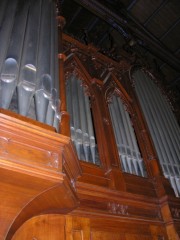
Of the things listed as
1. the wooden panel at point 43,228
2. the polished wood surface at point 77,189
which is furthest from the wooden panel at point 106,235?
the wooden panel at point 43,228

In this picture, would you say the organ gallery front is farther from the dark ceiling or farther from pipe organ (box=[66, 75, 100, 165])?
the dark ceiling

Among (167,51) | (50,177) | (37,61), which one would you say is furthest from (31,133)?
(167,51)

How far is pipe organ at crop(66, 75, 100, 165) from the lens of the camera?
3.50 m

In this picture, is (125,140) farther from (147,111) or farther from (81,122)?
(147,111)

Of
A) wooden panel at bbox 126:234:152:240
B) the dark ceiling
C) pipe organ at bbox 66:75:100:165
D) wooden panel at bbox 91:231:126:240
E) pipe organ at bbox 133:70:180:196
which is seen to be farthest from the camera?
the dark ceiling

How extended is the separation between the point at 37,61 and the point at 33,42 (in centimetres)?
42

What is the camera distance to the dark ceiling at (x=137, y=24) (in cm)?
693

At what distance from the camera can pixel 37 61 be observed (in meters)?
3.06

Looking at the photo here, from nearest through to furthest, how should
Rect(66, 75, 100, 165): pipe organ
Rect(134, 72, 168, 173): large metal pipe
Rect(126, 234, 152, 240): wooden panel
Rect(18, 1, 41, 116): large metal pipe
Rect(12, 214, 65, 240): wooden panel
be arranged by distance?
Rect(12, 214, 65, 240): wooden panel → Rect(18, 1, 41, 116): large metal pipe → Rect(126, 234, 152, 240): wooden panel → Rect(66, 75, 100, 165): pipe organ → Rect(134, 72, 168, 173): large metal pipe

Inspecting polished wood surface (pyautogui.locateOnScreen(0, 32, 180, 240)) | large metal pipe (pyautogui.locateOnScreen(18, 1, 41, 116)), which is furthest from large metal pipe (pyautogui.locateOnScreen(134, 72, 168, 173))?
large metal pipe (pyautogui.locateOnScreen(18, 1, 41, 116))

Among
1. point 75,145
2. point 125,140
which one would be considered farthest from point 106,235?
point 125,140

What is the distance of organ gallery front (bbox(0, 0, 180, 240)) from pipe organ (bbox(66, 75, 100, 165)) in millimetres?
17

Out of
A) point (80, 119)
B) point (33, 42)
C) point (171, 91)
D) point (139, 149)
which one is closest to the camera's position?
point (33, 42)

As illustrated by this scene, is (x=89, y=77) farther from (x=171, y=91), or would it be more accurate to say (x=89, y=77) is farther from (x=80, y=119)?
(x=171, y=91)
